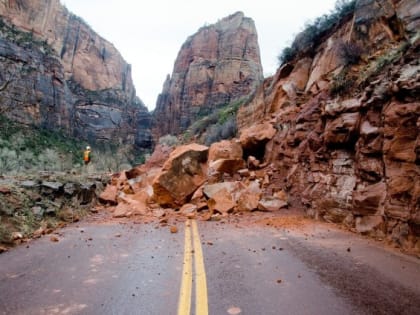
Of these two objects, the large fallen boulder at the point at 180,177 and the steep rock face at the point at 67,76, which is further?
the steep rock face at the point at 67,76

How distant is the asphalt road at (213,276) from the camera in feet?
10.3

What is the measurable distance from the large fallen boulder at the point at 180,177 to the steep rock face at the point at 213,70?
37.8 meters

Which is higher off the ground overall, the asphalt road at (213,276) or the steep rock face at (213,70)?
the steep rock face at (213,70)

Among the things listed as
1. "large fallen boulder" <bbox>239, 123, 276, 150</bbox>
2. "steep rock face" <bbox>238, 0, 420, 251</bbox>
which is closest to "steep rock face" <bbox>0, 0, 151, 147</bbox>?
"large fallen boulder" <bbox>239, 123, 276, 150</bbox>

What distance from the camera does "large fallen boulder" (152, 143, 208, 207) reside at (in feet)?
37.8

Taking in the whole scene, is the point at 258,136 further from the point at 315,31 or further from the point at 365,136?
the point at 365,136

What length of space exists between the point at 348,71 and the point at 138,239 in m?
7.38

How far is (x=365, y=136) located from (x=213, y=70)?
49.0 m

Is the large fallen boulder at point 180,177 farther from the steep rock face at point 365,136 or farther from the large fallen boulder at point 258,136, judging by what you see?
the steep rock face at point 365,136

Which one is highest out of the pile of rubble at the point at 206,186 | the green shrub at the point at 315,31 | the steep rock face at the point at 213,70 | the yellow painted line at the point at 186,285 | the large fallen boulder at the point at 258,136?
the steep rock face at the point at 213,70

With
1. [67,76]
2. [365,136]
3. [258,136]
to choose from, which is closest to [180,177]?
[258,136]

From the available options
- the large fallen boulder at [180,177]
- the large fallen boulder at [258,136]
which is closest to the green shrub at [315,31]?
the large fallen boulder at [258,136]

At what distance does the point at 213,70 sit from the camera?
2110 inches

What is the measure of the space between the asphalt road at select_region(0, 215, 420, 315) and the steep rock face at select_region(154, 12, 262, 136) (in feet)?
148
